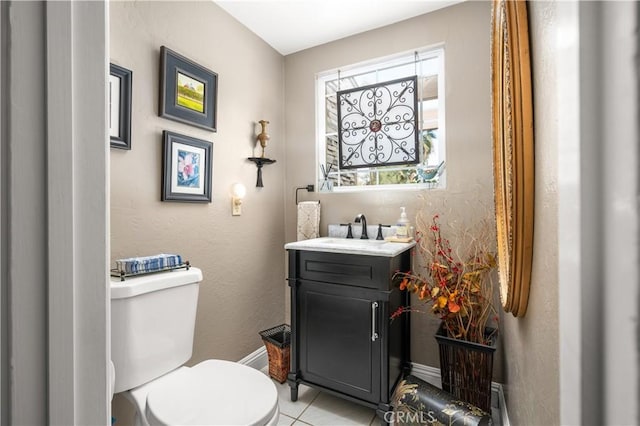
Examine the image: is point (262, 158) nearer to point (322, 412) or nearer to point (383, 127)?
point (383, 127)

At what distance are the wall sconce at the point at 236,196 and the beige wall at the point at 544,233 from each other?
1.68 metres

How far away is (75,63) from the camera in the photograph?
1.09ft

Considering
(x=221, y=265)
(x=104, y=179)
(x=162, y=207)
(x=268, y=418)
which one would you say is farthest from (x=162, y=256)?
(x=104, y=179)

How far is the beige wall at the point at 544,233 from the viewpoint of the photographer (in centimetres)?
61

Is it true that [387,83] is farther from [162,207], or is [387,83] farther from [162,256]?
[162,256]

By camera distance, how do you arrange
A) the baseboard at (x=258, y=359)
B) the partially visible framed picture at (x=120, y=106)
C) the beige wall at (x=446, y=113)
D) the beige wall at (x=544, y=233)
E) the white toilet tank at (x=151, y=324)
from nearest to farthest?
the beige wall at (x=544, y=233)
the white toilet tank at (x=151, y=324)
the partially visible framed picture at (x=120, y=106)
the beige wall at (x=446, y=113)
the baseboard at (x=258, y=359)

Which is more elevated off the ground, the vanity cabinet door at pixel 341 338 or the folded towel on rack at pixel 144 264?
the folded towel on rack at pixel 144 264

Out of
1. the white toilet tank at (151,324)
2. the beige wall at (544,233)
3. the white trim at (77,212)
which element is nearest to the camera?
the white trim at (77,212)

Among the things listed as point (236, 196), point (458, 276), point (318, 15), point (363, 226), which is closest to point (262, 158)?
point (236, 196)

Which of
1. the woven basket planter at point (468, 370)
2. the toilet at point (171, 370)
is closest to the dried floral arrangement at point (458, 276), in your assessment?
the woven basket planter at point (468, 370)

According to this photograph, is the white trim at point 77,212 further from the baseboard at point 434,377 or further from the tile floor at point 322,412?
the baseboard at point 434,377

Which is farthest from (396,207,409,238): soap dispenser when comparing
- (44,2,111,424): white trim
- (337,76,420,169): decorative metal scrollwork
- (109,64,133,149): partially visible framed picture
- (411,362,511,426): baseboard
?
(44,2,111,424): white trim

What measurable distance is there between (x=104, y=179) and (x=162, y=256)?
4.10 feet

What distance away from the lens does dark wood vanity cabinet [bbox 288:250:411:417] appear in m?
1.63
